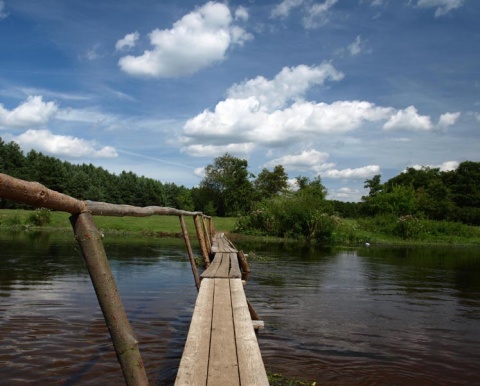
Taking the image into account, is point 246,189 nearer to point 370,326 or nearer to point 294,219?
point 294,219

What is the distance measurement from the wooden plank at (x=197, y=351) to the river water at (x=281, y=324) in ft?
3.55

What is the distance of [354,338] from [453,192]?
72361 mm

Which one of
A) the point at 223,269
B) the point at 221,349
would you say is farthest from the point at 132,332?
the point at 223,269

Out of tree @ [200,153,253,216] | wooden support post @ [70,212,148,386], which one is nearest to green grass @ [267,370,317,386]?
wooden support post @ [70,212,148,386]

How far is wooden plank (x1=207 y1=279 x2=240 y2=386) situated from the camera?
110 inches

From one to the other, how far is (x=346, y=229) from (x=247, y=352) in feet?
107

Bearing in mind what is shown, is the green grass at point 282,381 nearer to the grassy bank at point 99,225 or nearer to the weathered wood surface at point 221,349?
the weathered wood surface at point 221,349

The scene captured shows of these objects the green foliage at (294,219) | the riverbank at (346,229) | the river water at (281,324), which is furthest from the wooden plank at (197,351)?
the green foliage at (294,219)

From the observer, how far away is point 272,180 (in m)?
64.8

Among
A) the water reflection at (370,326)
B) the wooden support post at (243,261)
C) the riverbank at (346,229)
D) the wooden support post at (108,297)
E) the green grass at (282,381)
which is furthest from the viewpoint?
the riverbank at (346,229)

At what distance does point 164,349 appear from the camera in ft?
19.7

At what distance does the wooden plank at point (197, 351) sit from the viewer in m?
2.77

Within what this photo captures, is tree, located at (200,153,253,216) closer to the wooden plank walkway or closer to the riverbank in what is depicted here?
the riverbank

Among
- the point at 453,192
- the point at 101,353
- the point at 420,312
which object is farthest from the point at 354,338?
the point at 453,192
